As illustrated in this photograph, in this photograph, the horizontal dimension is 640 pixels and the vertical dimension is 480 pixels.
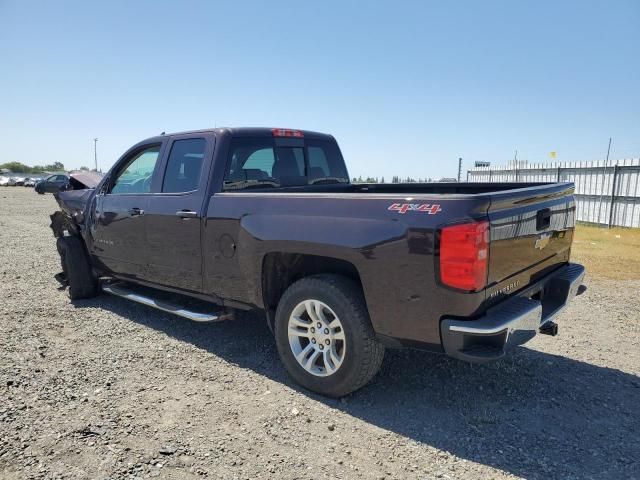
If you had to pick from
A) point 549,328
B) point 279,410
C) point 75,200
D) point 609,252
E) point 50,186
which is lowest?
point 279,410

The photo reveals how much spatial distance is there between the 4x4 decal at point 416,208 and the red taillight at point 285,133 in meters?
2.02

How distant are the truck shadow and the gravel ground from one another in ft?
0.04

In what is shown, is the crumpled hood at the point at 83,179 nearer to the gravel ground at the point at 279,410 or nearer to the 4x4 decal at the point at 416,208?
the gravel ground at the point at 279,410

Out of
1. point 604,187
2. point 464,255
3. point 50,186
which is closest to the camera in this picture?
point 464,255

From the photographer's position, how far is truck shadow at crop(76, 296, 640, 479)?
8.77 ft

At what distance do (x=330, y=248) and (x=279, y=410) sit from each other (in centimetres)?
118

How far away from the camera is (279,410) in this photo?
10.4 feet

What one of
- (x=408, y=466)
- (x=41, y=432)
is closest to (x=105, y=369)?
(x=41, y=432)

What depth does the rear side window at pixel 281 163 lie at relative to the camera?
413cm

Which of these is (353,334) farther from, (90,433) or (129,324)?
(129,324)

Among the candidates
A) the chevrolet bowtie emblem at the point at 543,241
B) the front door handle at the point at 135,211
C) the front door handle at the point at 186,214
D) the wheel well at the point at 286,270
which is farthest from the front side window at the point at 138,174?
the chevrolet bowtie emblem at the point at 543,241

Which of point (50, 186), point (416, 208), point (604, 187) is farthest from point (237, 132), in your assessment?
point (604, 187)

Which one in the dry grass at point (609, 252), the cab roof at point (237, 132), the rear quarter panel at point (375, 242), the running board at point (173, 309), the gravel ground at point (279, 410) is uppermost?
the cab roof at point (237, 132)

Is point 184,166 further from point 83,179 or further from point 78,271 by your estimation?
point 83,179
